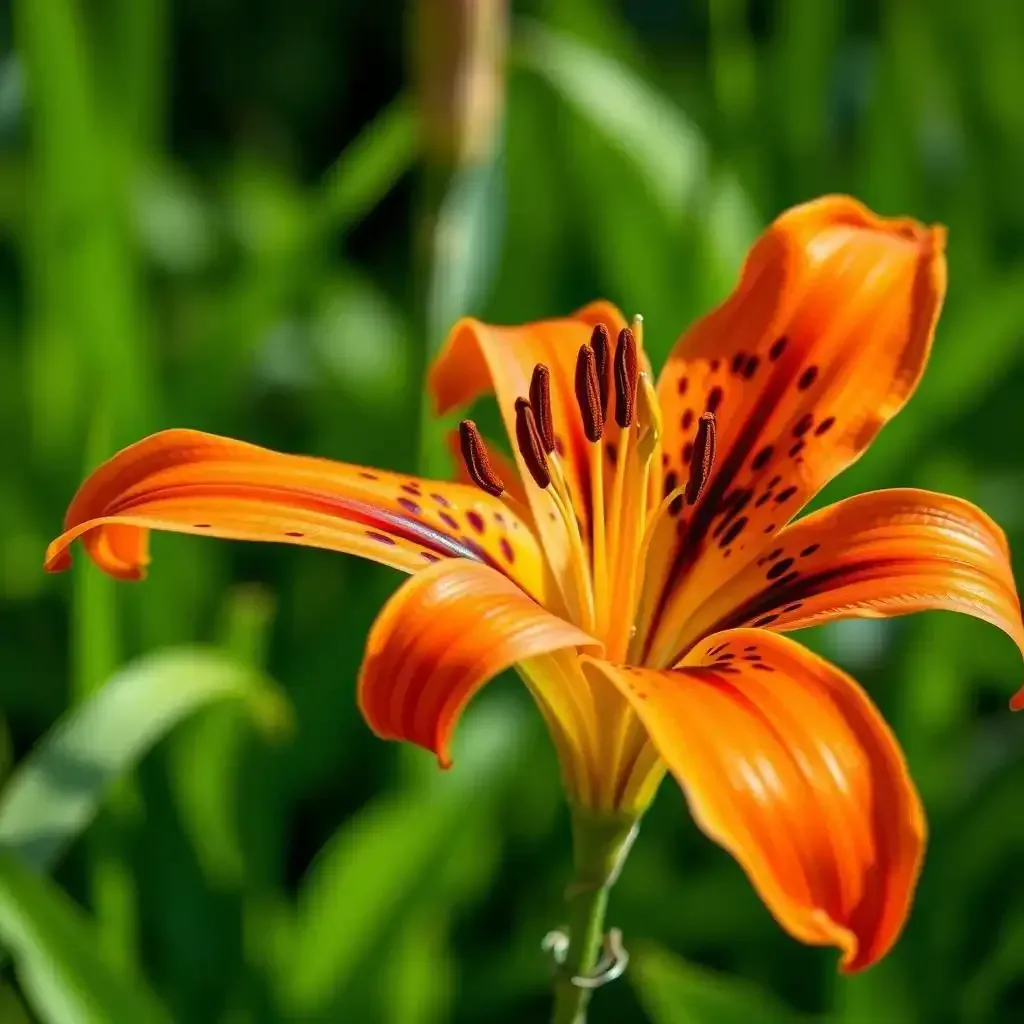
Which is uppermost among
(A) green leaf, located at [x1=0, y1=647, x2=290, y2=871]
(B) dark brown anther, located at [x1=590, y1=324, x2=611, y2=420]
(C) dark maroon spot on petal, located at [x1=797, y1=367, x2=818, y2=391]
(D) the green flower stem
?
(B) dark brown anther, located at [x1=590, y1=324, x2=611, y2=420]

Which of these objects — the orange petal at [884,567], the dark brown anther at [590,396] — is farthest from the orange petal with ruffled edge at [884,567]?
the dark brown anther at [590,396]

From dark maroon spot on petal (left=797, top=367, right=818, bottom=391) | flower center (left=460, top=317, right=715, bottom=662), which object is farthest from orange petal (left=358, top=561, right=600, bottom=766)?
dark maroon spot on petal (left=797, top=367, right=818, bottom=391)

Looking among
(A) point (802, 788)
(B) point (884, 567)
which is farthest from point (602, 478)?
(A) point (802, 788)

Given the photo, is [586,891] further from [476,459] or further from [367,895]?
[367,895]

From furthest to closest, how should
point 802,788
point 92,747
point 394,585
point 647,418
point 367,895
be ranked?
point 394,585
point 367,895
point 92,747
point 647,418
point 802,788

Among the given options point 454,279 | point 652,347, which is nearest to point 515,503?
point 454,279

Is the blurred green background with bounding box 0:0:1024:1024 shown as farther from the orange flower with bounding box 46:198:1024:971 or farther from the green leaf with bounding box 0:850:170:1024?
the orange flower with bounding box 46:198:1024:971
